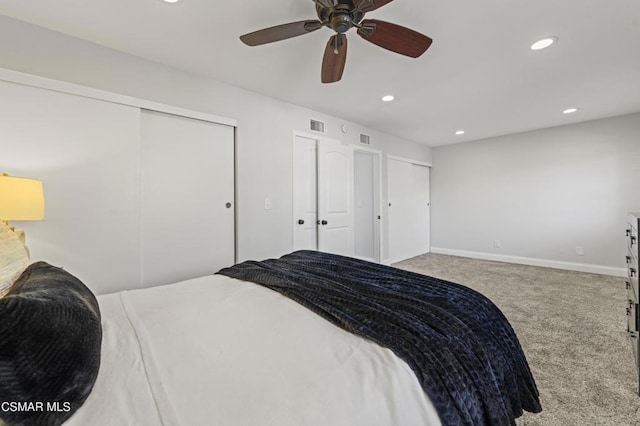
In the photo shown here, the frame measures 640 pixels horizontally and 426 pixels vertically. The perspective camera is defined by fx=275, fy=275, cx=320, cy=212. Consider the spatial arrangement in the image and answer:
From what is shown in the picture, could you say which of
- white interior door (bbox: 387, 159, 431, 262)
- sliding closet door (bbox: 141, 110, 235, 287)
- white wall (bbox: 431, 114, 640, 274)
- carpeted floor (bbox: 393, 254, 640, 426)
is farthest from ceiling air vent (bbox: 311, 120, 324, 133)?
white wall (bbox: 431, 114, 640, 274)

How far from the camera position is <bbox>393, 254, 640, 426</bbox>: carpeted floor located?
154 cm

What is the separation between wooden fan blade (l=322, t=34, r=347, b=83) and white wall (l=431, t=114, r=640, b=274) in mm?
4405

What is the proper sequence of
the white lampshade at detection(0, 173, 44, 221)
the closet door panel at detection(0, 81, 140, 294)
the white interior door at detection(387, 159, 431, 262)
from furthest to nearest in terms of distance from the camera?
the white interior door at detection(387, 159, 431, 262), the closet door panel at detection(0, 81, 140, 294), the white lampshade at detection(0, 173, 44, 221)

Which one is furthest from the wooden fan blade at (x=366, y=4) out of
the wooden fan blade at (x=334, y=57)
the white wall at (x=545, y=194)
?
the white wall at (x=545, y=194)

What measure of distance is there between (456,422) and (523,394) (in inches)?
26.9

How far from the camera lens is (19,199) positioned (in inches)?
60.6

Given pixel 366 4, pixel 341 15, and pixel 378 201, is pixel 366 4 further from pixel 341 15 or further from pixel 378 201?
pixel 378 201

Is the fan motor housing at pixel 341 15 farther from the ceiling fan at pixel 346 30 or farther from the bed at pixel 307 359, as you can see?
the bed at pixel 307 359

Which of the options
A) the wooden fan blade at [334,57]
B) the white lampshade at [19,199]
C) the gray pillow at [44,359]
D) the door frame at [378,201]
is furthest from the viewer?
the door frame at [378,201]

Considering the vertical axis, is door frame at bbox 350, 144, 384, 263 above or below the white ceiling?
below

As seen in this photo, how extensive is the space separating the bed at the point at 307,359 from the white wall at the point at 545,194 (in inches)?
176

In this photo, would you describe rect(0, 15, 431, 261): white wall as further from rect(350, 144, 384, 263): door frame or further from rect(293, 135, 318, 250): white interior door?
rect(350, 144, 384, 263): door frame

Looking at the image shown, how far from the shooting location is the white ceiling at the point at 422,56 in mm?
1757

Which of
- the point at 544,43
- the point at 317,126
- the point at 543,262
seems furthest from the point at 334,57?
the point at 543,262
